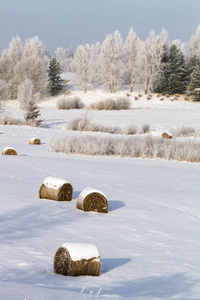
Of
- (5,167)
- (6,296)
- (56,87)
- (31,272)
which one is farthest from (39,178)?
(56,87)

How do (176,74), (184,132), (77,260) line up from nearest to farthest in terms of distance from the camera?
(77,260), (184,132), (176,74)

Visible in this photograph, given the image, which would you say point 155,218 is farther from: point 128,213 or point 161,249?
point 161,249

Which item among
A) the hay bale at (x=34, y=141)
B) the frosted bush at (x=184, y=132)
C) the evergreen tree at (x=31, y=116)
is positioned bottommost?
the hay bale at (x=34, y=141)

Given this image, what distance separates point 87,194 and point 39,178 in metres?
3.18

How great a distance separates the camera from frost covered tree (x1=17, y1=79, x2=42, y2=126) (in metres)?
29.1

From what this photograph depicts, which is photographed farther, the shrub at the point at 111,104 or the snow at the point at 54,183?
the shrub at the point at 111,104

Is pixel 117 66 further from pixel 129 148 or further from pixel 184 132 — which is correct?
pixel 129 148

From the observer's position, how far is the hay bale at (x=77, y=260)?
13.0ft

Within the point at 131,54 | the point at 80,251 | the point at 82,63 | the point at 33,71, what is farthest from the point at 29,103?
the point at 131,54

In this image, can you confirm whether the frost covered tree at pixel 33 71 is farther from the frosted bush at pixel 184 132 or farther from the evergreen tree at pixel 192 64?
the frosted bush at pixel 184 132

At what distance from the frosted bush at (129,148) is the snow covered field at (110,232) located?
295 cm

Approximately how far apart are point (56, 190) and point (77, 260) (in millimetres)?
3569

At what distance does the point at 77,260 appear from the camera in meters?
3.97

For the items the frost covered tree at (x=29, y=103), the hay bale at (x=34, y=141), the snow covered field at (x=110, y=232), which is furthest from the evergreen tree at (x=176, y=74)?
the snow covered field at (x=110, y=232)
